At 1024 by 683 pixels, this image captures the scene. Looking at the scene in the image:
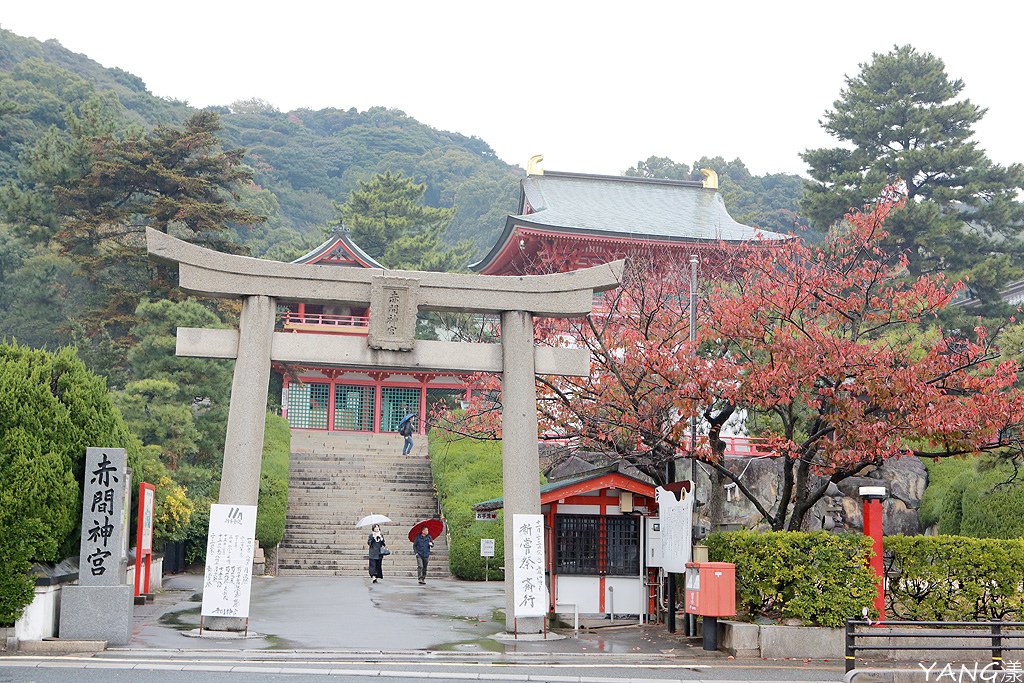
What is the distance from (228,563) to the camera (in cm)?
1529

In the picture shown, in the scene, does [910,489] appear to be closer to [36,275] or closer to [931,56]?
[931,56]

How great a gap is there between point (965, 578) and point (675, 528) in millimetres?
4245

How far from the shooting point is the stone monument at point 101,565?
1383 cm

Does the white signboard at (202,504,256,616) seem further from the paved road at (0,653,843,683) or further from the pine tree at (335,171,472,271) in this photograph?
the pine tree at (335,171,472,271)

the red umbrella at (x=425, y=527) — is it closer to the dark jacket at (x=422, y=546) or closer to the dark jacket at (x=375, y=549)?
the dark jacket at (x=422, y=546)

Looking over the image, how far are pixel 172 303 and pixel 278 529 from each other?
7665 millimetres

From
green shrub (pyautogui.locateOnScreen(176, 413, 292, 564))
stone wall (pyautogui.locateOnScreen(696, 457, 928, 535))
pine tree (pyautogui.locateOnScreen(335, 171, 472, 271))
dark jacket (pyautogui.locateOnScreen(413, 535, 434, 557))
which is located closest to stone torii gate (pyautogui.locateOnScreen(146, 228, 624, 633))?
dark jacket (pyautogui.locateOnScreen(413, 535, 434, 557))

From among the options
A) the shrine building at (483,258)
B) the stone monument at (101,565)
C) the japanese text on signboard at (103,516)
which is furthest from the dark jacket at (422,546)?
the shrine building at (483,258)

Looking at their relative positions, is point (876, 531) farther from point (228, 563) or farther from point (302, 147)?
point (302, 147)

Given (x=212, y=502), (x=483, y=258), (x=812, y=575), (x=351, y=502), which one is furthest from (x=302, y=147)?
(x=812, y=575)

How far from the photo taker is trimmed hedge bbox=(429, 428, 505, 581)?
91.8 feet

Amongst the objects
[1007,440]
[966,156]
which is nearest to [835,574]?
[1007,440]

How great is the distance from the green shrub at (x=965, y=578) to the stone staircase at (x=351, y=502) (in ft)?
52.3

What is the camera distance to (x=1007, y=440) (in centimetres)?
1659
